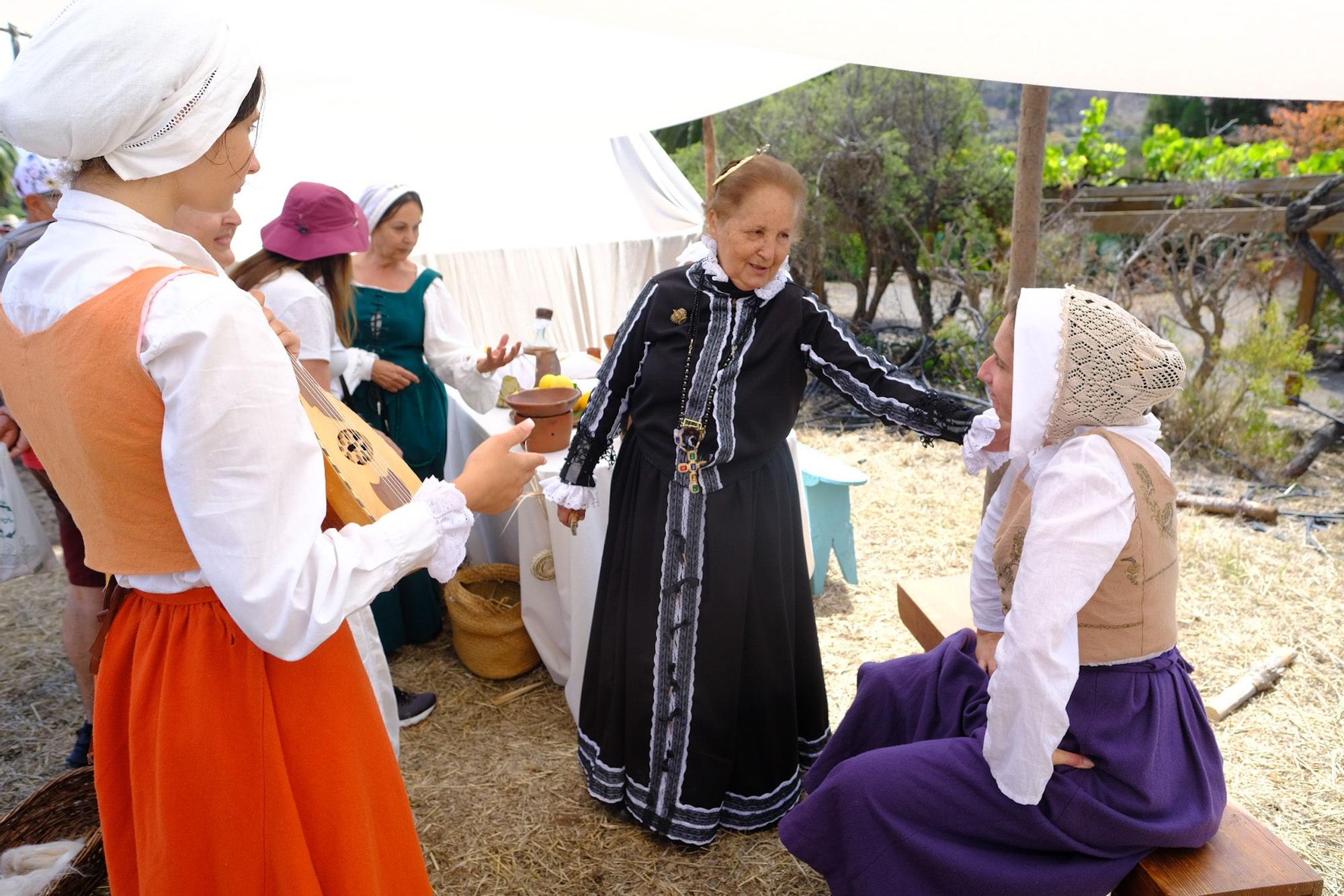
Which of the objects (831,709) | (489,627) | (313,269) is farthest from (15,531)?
(831,709)

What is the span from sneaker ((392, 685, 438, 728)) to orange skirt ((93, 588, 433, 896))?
2.01m

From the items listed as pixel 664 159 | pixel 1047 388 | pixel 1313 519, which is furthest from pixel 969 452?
→ pixel 664 159

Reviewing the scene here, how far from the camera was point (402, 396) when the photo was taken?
349 centimetres

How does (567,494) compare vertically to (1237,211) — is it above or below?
below

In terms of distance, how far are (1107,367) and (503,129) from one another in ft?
11.3

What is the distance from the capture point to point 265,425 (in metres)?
1.07

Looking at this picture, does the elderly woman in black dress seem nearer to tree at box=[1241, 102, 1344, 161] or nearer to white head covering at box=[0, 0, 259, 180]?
white head covering at box=[0, 0, 259, 180]

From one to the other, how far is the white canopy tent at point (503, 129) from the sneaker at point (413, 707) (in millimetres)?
2323

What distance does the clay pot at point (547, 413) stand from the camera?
10.0ft

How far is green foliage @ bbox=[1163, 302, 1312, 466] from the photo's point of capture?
5.57m

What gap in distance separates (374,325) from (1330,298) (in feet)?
25.6

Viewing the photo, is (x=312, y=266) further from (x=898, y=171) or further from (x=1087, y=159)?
(x=1087, y=159)

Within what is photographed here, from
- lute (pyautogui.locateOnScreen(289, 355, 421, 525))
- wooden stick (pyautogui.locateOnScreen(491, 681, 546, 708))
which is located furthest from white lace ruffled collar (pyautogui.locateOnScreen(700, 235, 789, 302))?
wooden stick (pyautogui.locateOnScreen(491, 681, 546, 708))

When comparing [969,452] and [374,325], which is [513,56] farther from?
[969,452]
